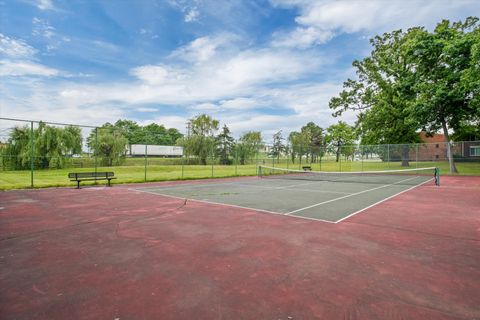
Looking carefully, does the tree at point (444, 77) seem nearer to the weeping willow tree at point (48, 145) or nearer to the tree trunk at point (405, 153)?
the tree trunk at point (405, 153)

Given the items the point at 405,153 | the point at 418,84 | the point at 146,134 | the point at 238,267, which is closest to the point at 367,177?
the point at 405,153

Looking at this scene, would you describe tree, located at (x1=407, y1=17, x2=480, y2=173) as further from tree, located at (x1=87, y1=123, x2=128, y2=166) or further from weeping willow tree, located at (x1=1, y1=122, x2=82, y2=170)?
weeping willow tree, located at (x1=1, y1=122, x2=82, y2=170)

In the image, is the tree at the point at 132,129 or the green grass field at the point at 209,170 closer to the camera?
the green grass field at the point at 209,170

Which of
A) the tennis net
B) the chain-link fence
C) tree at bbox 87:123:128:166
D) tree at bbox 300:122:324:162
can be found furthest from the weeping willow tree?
tree at bbox 300:122:324:162

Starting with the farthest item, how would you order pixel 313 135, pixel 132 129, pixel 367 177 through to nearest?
pixel 132 129 < pixel 313 135 < pixel 367 177

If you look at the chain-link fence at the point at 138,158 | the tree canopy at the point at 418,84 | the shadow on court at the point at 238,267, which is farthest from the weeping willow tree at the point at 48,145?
the tree canopy at the point at 418,84

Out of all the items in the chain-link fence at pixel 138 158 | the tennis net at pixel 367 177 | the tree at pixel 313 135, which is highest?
the tree at pixel 313 135

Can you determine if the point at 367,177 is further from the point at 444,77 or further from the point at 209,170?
the point at 209,170

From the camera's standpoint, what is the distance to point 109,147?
25.5m

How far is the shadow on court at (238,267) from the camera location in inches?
110

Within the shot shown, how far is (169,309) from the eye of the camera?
2754mm

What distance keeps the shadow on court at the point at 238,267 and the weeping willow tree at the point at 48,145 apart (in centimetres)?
1532

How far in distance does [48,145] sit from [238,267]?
23.4 meters

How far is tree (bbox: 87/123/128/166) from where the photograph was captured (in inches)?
807
